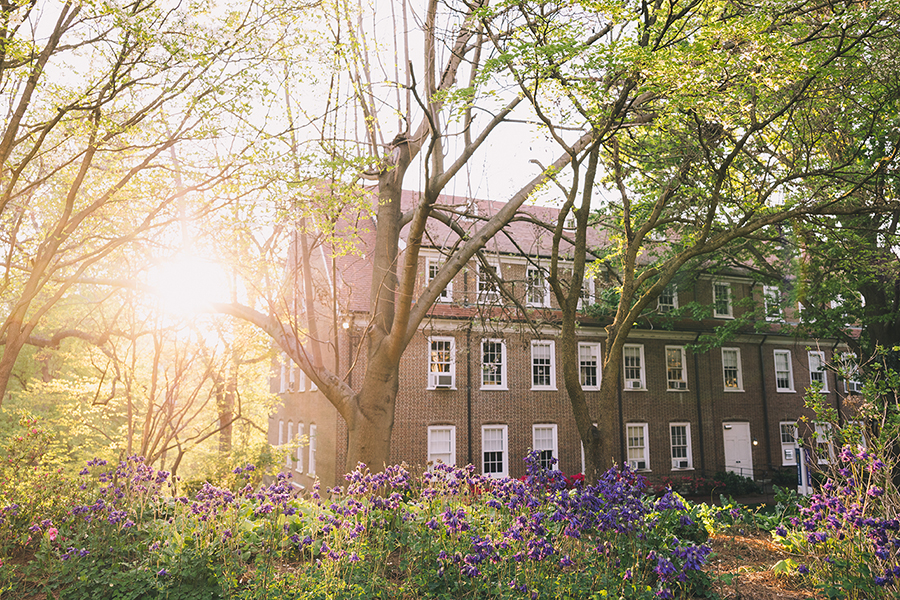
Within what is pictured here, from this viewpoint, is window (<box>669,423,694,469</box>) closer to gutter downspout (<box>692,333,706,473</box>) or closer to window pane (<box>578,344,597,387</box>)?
gutter downspout (<box>692,333,706,473</box>)

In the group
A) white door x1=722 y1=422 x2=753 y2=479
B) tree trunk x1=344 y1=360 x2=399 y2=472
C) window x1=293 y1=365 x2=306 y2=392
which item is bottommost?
white door x1=722 y1=422 x2=753 y2=479

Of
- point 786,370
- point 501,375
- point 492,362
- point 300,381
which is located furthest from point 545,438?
point 786,370

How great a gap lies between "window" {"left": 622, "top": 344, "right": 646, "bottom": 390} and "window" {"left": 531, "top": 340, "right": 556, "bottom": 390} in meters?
3.70

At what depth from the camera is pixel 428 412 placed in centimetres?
2142

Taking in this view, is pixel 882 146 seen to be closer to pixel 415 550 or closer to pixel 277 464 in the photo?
pixel 415 550

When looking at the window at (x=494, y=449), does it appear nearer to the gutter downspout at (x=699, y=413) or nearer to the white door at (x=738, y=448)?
the gutter downspout at (x=699, y=413)

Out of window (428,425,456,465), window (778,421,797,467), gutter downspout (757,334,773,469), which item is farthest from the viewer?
window (778,421,797,467)

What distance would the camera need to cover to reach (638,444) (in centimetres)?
2516

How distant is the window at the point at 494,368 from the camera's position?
2272 cm

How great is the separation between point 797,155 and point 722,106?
2.96 m

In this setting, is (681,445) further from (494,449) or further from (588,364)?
(494,449)

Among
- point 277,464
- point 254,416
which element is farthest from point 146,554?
point 254,416

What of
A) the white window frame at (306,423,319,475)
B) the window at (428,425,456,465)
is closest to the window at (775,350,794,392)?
the window at (428,425,456,465)

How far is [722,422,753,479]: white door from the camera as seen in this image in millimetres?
27141
